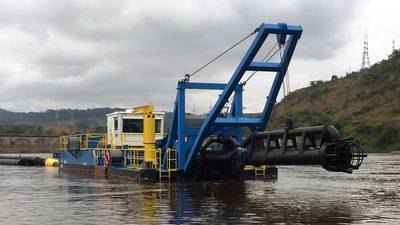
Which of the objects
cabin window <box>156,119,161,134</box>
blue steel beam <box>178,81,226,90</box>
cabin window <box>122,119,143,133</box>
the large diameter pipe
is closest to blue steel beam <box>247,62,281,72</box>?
the large diameter pipe

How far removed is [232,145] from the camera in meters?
22.9

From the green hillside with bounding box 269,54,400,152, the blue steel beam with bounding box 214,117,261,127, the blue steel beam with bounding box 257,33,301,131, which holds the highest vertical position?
the green hillside with bounding box 269,54,400,152

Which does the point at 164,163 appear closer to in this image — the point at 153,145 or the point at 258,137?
the point at 153,145

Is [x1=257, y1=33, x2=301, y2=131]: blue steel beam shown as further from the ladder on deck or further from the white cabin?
the white cabin

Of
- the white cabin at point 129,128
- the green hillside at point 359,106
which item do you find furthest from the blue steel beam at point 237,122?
the green hillside at point 359,106

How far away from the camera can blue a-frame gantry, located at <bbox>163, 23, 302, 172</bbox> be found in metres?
19.9

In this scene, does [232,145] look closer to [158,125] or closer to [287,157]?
[287,157]

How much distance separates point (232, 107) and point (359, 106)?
270ft

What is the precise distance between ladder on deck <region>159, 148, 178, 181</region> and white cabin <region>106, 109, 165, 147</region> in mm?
5334

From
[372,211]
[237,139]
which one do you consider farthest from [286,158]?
[237,139]

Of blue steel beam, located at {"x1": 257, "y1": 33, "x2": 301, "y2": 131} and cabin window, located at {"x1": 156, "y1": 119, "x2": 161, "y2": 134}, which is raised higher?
blue steel beam, located at {"x1": 257, "y1": 33, "x2": 301, "y2": 131}

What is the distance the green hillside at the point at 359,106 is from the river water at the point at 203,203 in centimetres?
5035

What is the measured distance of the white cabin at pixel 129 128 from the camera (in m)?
29.2

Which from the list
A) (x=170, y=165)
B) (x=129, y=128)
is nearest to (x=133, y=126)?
(x=129, y=128)
